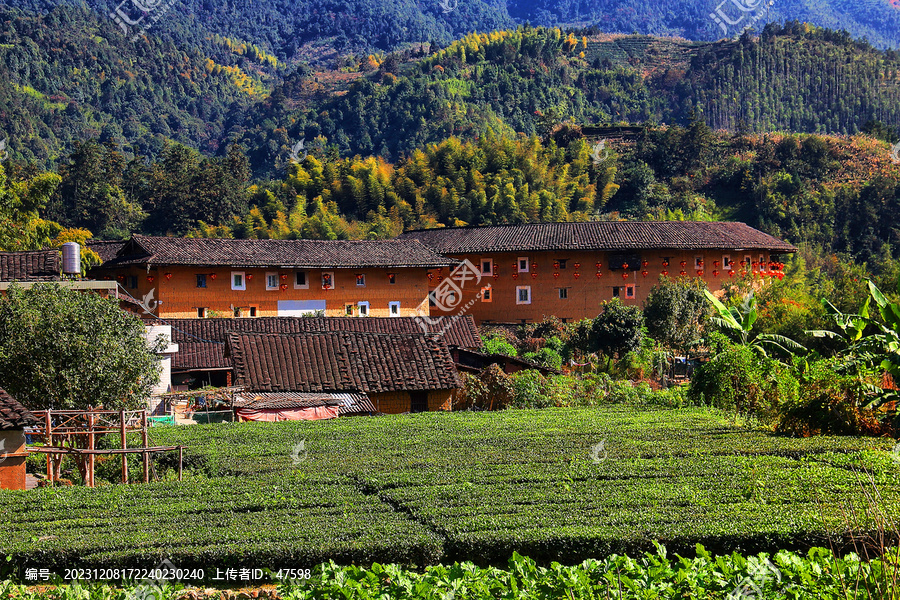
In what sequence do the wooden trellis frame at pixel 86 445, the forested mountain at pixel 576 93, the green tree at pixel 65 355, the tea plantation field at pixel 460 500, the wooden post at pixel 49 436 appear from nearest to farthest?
the tea plantation field at pixel 460 500 → the wooden trellis frame at pixel 86 445 → the wooden post at pixel 49 436 → the green tree at pixel 65 355 → the forested mountain at pixel 576 93

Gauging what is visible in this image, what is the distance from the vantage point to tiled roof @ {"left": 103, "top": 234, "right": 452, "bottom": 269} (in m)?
36.2

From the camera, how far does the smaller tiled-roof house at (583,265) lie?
134 ft

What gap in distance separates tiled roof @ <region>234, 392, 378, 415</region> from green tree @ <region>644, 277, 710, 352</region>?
15692mm

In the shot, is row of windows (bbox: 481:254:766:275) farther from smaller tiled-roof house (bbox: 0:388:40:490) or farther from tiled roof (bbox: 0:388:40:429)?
tiled roof (bbox: 0:388:40:429)

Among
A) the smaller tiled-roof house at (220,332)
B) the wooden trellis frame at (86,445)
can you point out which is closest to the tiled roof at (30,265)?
the smaller tiled-roof house at (220,332)

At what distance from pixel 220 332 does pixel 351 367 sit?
883 cm

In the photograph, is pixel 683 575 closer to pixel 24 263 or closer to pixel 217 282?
pixel 24 263

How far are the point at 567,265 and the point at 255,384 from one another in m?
22.2

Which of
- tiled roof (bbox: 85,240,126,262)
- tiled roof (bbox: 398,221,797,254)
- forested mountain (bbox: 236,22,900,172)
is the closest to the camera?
tiled roof (bbox: 398,221,797,254)

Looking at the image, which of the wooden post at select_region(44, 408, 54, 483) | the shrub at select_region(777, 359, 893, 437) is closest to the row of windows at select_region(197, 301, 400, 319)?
the wooden post at select_region(44, 408, 54, 483)

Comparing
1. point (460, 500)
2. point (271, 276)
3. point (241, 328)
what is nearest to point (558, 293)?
point (271, 276)

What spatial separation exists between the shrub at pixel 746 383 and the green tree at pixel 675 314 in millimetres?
14853

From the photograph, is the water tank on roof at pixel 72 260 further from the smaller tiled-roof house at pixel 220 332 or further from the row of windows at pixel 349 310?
the row of windows at pixel 349 310

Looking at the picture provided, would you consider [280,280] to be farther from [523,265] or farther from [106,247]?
[523,265]
